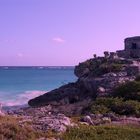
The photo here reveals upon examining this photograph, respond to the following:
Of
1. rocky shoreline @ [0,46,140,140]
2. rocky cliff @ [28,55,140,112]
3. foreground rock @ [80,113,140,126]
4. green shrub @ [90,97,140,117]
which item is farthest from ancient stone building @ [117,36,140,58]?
foreground rock @ [80,113,140,126]

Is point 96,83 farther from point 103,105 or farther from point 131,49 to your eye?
point 131,49

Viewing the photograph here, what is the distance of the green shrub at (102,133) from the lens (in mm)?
15262

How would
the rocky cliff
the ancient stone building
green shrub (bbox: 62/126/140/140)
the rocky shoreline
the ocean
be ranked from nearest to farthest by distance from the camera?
green shrub (bbox: 62/126/140/140), the rocky shoreline, the rocky cliff, the ancient stone building, the ocean

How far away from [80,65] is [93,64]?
2.21 meters

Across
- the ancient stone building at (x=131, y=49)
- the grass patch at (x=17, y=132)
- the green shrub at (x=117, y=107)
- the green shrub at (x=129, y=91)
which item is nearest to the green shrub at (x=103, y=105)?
the green shrub at (x=117, y=107)

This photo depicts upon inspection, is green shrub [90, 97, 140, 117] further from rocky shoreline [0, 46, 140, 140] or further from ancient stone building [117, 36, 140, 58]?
ancient stone building [117, 36, 140, 58]

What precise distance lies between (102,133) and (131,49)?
947 inches

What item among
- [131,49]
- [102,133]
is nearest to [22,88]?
[131,49]

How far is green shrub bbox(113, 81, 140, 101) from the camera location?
24531 millimetres

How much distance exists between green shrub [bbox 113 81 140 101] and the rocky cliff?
78 centimetres

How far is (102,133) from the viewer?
51.9 ft

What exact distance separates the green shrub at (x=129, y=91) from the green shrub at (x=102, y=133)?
7.90 meters

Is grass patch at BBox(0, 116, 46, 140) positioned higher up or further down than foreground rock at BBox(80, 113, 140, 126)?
higher up

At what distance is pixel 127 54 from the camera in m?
38.7
